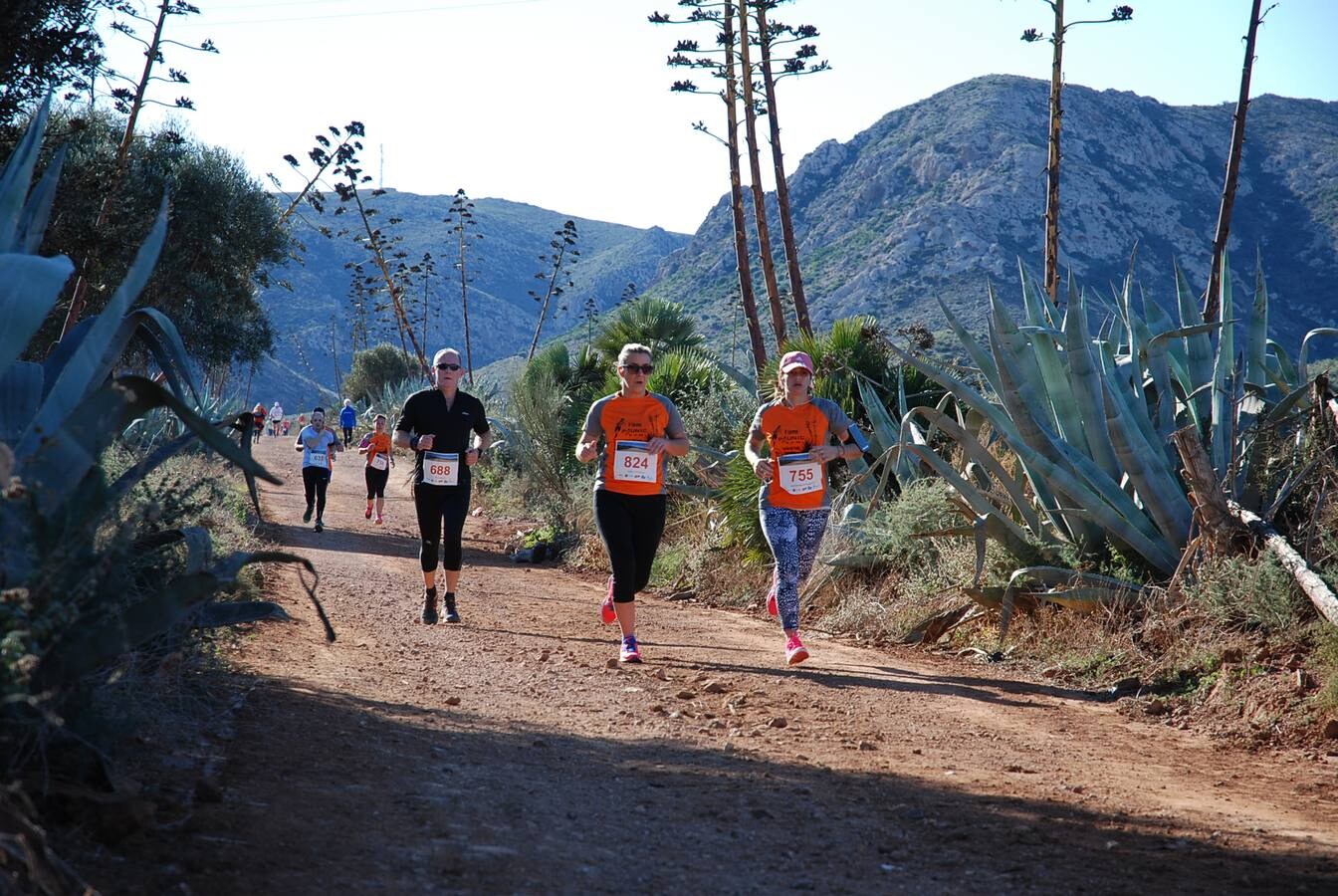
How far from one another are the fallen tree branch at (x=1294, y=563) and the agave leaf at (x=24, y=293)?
5664 millimetres

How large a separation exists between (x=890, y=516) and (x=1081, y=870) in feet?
19.6

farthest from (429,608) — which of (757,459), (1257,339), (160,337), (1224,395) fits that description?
(1257,339)

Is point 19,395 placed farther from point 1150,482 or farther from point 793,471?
point 1150,482

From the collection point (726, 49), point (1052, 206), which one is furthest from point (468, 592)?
point (726, 49)

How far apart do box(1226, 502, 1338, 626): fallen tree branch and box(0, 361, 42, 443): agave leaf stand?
18.7 feet

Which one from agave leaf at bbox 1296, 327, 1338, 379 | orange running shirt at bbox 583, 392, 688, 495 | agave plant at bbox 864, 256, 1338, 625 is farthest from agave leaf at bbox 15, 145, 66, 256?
agave leaf at bbox 1296, 327, 1338, 379

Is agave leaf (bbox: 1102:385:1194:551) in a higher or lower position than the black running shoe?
higher

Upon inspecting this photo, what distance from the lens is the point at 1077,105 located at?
9138 centimetres

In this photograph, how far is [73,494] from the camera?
3.48 m

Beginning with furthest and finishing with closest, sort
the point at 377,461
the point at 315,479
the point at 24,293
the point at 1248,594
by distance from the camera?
1. the point at 377,461
2. the point at 315,479
3. the point at 1248,594
4. the point at 24,293

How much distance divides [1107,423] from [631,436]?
9.69 ft

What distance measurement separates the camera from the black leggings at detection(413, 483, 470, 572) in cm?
959

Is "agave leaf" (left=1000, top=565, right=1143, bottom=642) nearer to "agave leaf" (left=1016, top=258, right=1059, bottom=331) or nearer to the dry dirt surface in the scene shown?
the dry dirt surface

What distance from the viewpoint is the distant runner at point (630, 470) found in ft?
25.9
